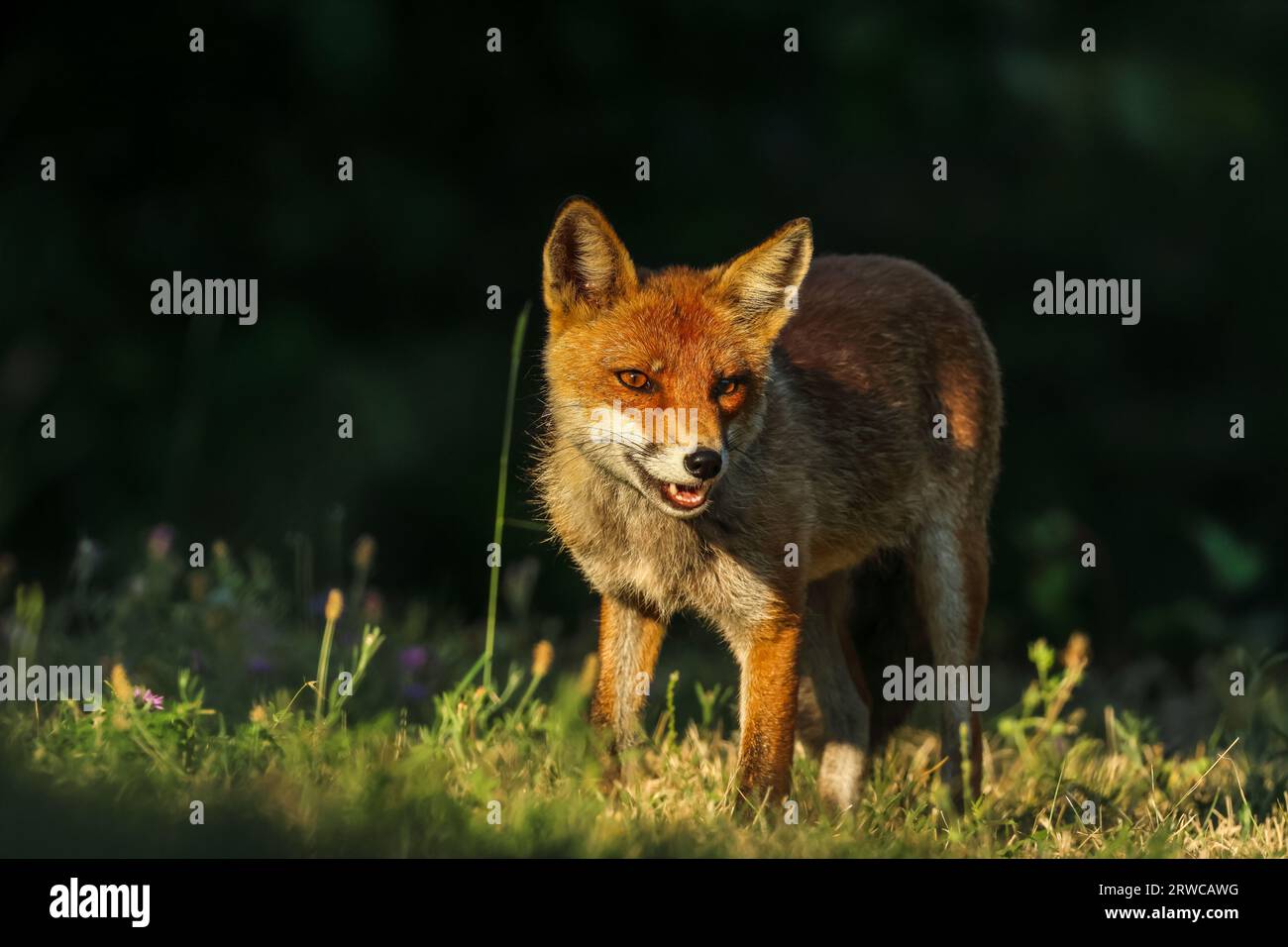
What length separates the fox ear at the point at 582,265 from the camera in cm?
450

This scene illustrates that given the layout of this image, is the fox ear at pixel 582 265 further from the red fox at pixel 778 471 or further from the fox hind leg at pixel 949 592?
the fox hind leg at pixel 949 592

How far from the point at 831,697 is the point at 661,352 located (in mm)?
1740

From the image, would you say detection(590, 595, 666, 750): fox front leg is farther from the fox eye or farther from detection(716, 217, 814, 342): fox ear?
detection(716, 217, 814, 342): fox ear

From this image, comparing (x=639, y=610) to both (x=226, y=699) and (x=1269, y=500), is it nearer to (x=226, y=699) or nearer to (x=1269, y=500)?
(x=226, y=699)

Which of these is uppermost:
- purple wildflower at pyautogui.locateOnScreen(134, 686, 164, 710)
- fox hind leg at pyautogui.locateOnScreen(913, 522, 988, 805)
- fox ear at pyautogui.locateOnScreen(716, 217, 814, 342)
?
fox ear at pyautogui.locateOnScreen(716, 217, 814, 342)

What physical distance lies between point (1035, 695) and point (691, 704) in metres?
1.48

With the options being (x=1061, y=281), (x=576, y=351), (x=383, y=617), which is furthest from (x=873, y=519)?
(x=1061, y=281)

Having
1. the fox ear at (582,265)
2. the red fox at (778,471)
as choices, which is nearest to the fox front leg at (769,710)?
the red fox at (778,471)

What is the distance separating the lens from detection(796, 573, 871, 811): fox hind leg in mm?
5504

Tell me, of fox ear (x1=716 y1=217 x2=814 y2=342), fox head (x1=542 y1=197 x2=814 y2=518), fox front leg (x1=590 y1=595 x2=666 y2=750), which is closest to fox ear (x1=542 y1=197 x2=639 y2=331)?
fox head (x1=542 y1=197 x2=814 y2=518)

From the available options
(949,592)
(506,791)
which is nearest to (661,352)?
(506,791)

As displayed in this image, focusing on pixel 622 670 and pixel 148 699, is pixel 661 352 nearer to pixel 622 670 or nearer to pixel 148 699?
pixel 622 670

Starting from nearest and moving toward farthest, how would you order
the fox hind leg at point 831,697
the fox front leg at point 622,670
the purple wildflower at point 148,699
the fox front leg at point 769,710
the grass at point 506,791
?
1. the grass at point 506,791
2. the purple wildflower at point 148,699
3. the fox front leg at point 769,710
4. the fox front leg at point 622,670
5. the fox hind leg at point 831,697

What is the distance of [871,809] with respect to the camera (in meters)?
4.63
